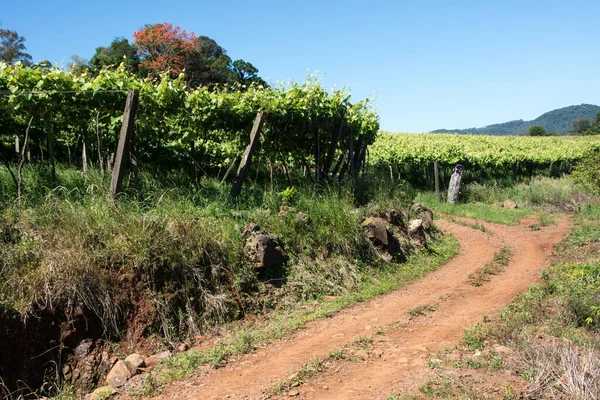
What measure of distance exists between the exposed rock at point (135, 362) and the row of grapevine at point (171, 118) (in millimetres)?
3456

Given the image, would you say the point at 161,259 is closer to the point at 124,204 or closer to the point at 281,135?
the point at 124,204

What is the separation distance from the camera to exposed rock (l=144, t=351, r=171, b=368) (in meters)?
5.50

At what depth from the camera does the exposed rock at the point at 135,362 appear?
17.4 ft

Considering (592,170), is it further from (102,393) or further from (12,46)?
(12,46)

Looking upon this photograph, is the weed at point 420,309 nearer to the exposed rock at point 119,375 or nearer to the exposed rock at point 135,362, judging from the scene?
the exposed rock at point 135,362

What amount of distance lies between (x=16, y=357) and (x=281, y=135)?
20.7 feet

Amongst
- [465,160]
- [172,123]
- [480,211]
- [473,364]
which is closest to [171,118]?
[172,123]

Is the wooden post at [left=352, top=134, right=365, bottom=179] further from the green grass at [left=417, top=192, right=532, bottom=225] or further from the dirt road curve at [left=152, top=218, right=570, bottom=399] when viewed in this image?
Answer: the green grass at [left=417, top=192, right=532, bottom=225]

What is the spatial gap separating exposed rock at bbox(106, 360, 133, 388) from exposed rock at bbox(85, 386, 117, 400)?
3.5 inches

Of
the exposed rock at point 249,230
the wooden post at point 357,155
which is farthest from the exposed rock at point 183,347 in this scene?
the wooden post at point 357,155

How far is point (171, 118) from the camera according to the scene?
975 cm

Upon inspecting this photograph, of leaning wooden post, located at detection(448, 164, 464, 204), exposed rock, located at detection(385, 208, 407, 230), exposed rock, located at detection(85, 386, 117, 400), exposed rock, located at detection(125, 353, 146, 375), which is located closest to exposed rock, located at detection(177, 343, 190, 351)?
exposed rock, located at detection(125, 353, 146, 375)

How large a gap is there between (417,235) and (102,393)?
674 cm

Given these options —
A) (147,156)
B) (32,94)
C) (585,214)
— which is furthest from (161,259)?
(585,214)
